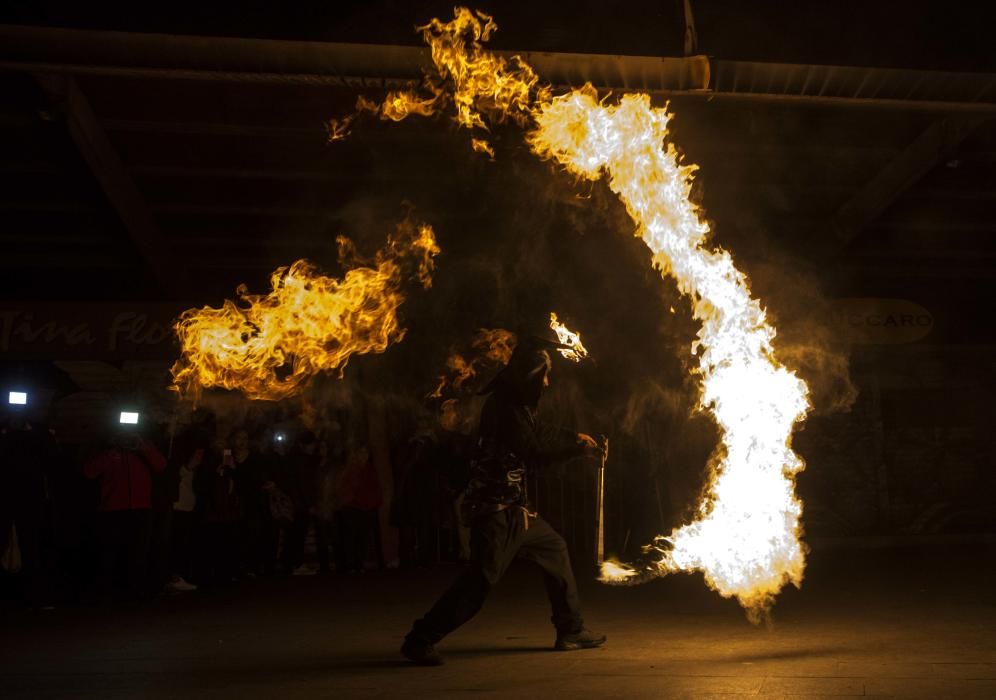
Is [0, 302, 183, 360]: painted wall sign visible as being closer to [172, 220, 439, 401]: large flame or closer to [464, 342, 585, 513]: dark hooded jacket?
[172, 220, 439, 401]: large flame

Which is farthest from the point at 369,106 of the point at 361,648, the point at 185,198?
the point at 361,648

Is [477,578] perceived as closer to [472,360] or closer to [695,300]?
A: [695,300]

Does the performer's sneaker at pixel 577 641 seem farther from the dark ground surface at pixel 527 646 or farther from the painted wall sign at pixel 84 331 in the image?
the painted wall sign at pixel 84 331

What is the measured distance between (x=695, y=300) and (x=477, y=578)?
110 inches

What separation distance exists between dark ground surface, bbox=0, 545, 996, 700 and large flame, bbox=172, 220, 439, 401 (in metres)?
2.38

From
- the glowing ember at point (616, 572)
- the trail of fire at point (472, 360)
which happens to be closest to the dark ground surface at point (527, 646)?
the glowing ember at point (616, 572)

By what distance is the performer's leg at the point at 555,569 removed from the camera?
659cm

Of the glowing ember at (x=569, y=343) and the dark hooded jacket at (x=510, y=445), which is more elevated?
the glowing ember at (x=569, y=343)

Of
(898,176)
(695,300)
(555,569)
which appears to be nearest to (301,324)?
(695,300)

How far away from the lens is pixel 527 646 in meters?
7.00

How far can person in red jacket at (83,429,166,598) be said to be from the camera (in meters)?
10.2

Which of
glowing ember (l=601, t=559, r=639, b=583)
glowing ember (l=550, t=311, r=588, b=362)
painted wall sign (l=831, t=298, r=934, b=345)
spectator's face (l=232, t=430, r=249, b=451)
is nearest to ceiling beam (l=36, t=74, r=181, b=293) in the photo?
spectator's face (l=232, t=430, r=249, b=451)

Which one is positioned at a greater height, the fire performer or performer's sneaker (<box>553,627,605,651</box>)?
the fire performer

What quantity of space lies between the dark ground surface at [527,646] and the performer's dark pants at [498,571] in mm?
260
